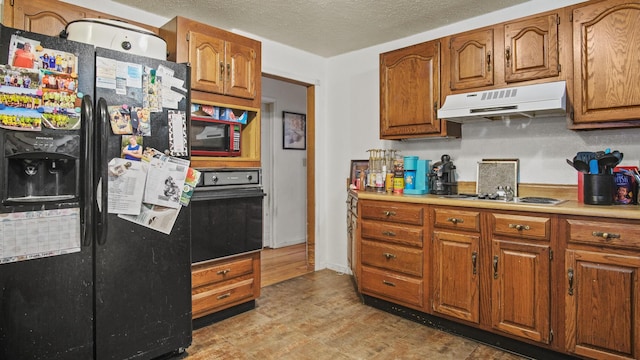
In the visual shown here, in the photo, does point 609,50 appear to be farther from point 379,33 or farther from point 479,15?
point 379,33

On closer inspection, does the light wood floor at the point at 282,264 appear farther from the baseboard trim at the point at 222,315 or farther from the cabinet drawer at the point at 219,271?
the cabinet drawer at the point at 219,271

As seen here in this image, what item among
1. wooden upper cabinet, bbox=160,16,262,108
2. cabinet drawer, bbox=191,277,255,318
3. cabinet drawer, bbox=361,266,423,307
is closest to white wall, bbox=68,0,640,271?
wooden upper cabinet, bbox=160,16,262,108

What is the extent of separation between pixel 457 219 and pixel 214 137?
1847 millimetres

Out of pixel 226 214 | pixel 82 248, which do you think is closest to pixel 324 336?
pixel 226 214

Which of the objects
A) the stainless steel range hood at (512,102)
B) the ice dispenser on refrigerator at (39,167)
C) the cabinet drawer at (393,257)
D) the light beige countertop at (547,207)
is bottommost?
the cabinet drawer at (393,257)

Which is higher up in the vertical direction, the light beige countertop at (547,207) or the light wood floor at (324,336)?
the light beige countertop at (547,207)

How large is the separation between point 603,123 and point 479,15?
4.39ft

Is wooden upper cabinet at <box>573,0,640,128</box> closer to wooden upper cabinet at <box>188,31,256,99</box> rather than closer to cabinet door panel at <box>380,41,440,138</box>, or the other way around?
cabinet door panel at <box>380,41,440,138</box>

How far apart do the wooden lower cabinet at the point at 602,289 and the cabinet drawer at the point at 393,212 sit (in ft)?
3.05

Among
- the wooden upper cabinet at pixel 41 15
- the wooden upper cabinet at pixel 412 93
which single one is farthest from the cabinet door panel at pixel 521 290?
the wooden upper cabinet at pixel 41 15

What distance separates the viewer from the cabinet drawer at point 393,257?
2719 millimetres

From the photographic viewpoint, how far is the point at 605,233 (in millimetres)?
1963

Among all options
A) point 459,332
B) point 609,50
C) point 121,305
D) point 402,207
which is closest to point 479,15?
point 609,50

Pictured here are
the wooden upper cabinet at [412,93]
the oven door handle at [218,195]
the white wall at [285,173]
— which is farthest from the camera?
the white wall at [285,173]
